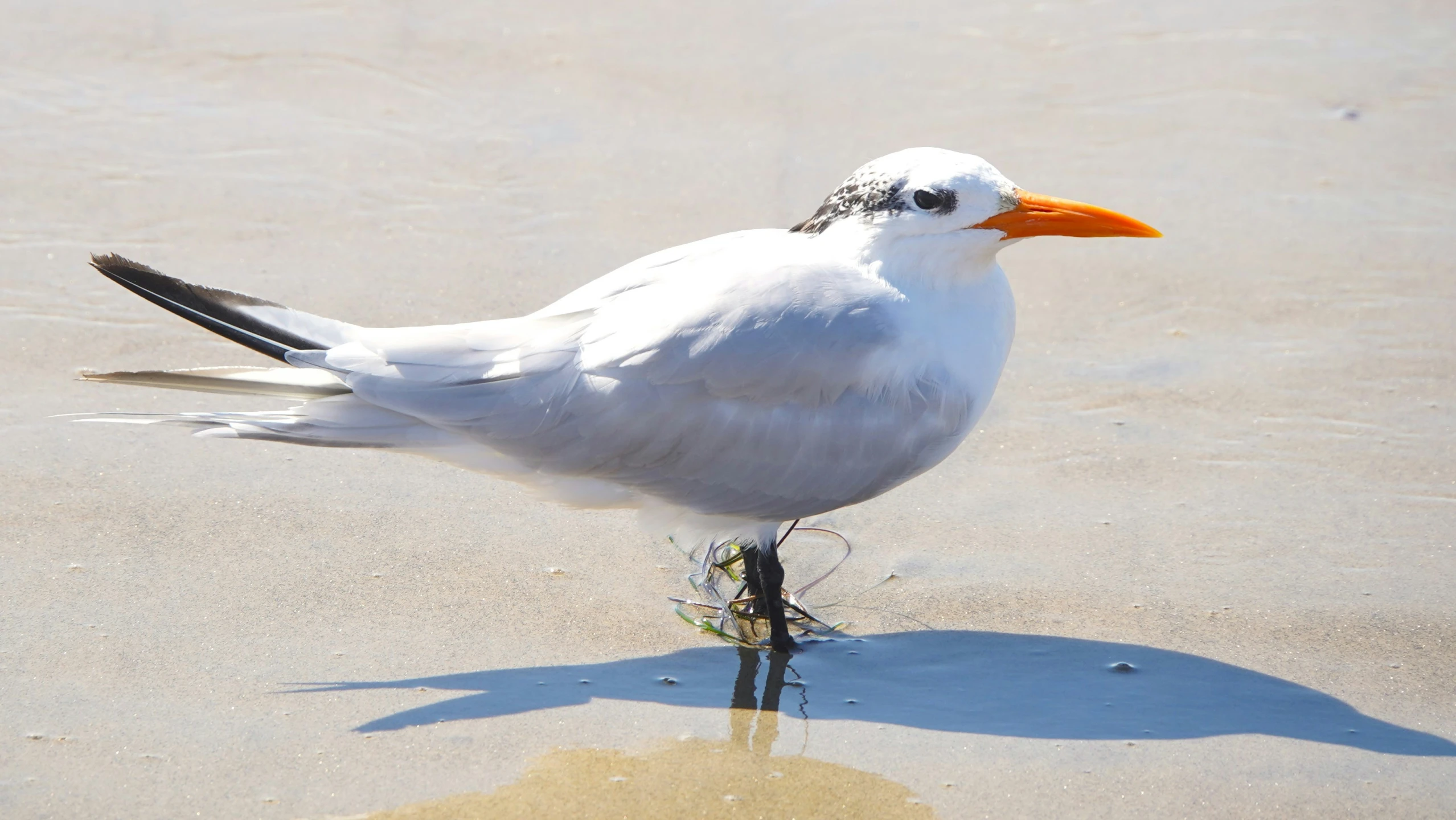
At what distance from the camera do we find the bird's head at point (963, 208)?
3637mm

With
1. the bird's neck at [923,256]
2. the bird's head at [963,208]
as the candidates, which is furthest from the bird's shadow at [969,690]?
the bird's head at [963,208]

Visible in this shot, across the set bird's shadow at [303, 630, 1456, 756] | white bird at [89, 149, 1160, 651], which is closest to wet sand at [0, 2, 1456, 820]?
bird's shadow at [303, 630, 1456, 756]

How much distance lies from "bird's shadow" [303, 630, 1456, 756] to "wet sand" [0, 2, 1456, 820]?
14 mm

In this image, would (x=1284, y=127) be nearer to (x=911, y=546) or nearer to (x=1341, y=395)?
(x=1341, y=395)

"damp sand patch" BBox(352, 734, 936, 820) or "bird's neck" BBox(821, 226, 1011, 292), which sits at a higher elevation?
"bird's neck" BBox(821, 226, 1011, 292)

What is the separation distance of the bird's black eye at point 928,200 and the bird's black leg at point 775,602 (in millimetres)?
974

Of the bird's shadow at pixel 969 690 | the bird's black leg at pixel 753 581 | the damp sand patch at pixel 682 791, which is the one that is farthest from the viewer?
the bird's black leg at pixel 753 581

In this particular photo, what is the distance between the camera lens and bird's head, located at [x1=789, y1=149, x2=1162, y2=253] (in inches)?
143

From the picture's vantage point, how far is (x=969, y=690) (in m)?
3.57

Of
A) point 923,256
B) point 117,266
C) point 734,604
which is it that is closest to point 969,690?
point 734,604

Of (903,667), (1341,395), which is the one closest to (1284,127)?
(1341,395)

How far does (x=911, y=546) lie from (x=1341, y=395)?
1.70 m

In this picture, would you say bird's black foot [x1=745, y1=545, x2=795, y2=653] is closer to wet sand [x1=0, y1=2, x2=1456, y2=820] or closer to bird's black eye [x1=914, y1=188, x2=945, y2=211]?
wet sand [x1=0, y1=2, x2=1456, y2=820]

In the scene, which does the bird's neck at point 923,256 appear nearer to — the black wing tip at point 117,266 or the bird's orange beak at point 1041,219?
the bird's orange beak at point 1041,219
